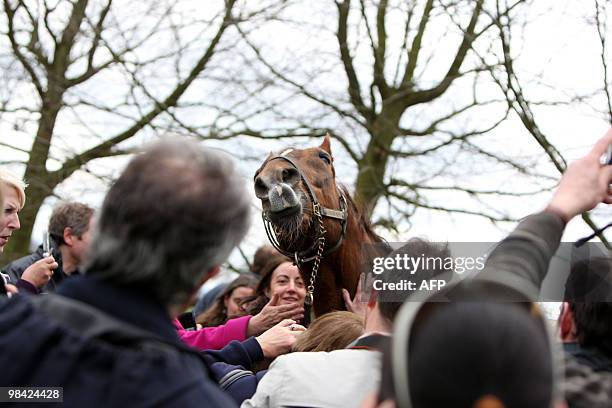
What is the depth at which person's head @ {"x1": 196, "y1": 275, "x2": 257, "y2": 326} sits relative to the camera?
662 cm

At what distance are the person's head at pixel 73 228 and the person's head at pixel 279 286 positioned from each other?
3.84ft

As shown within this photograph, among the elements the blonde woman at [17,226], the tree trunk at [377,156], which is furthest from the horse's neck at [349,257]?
the tree trunk at [377,156]

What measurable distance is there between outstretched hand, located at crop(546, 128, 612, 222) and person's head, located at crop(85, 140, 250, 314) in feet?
2.70

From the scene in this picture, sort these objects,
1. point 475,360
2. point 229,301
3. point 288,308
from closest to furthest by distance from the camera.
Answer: point 475,360 → point 288,308 → point 229,301

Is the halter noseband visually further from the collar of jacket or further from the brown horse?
the collar of jacket

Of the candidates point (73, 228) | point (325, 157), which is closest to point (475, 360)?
point (325, 157)

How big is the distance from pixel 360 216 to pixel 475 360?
376 cm

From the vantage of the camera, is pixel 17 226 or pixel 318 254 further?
pixel 318 254

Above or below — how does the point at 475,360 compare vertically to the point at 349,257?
above

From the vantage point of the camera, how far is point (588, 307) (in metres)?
2.61

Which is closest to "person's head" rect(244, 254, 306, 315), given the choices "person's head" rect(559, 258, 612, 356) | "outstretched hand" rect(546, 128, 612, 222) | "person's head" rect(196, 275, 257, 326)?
"person's head" rect(196, 275, 257, 326)

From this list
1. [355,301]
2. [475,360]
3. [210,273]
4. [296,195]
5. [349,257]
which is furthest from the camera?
[349,257]

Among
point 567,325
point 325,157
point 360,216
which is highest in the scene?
point 325,157

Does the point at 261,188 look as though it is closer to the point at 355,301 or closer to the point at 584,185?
the point at 355,301
